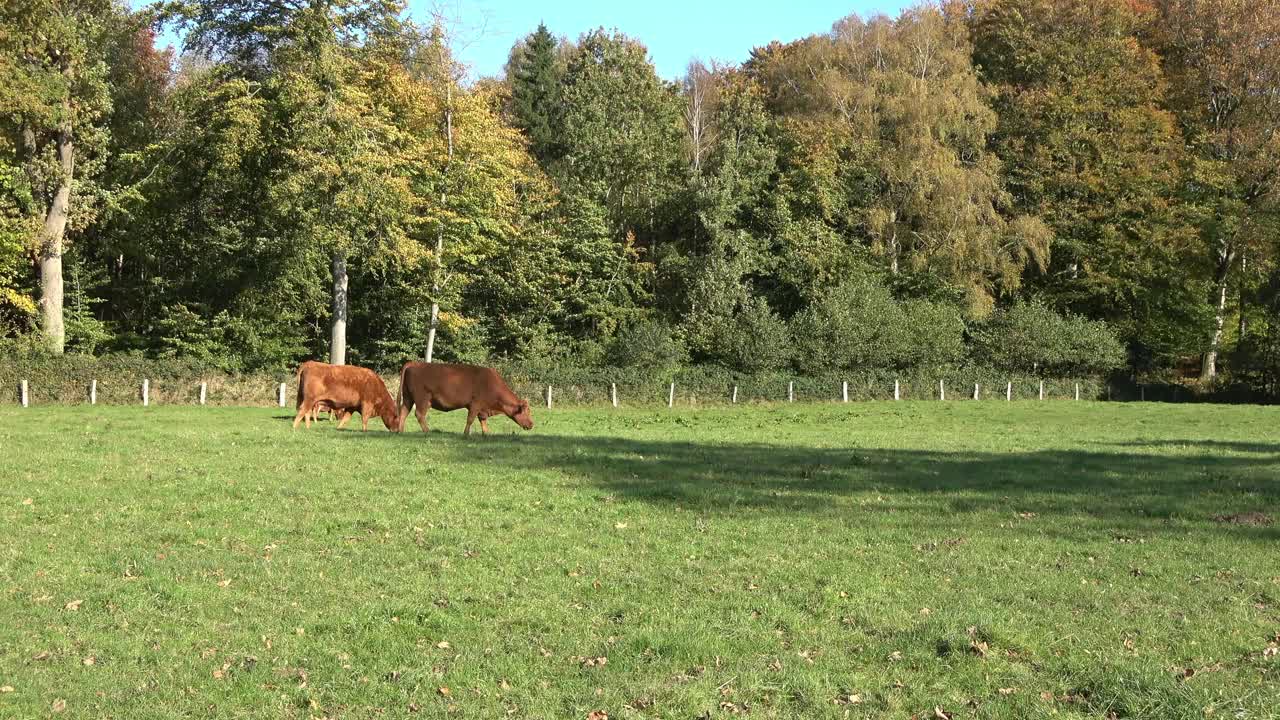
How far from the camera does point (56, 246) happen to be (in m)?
38.6

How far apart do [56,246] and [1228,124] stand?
6026cm

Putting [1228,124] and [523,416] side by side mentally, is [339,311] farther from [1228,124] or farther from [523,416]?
[1228,124]

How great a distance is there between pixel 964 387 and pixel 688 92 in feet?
95.9

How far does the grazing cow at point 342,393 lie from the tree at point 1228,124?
1886 inches

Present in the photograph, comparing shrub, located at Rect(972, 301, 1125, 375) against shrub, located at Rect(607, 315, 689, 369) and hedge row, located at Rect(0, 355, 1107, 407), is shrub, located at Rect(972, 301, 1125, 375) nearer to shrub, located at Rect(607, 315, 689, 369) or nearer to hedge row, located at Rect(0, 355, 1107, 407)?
hedge row, located at Rect(0, 355, 1107, 407)

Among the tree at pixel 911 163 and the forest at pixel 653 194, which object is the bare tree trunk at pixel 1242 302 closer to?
the forest at pixel 653 194

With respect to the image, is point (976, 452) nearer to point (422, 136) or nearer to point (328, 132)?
point (328, 132)

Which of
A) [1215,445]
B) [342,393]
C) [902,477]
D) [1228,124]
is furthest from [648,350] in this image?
[1228,124]

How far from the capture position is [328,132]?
38094mm

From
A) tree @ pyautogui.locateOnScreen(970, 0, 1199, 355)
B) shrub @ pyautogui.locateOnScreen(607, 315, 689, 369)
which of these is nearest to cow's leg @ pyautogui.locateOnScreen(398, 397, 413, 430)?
shrub @ pyautogui.locateOnScreen(607, 315, 689, 369)

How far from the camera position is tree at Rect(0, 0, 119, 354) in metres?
36.4

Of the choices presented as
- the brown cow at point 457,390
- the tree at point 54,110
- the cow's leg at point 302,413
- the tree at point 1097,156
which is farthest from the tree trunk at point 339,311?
the tree at point 1097,156

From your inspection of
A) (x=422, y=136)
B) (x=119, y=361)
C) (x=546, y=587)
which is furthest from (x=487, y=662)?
(x=422, y=136)

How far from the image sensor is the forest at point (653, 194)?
39062 mm
